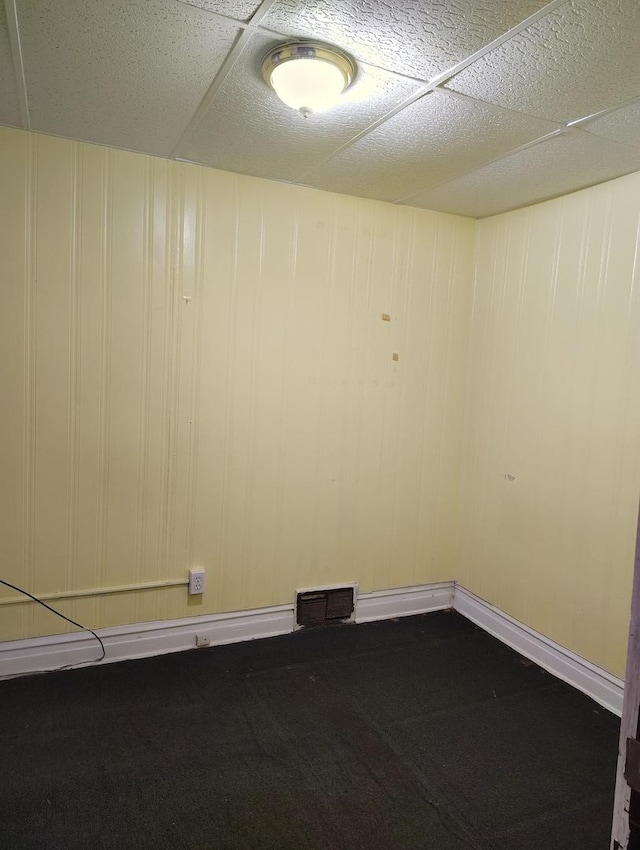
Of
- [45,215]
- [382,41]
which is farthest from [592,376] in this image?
[45,215]

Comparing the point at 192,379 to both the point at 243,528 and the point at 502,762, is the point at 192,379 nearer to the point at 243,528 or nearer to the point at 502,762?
the point at 243,528

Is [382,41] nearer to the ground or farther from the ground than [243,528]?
farther from the ground

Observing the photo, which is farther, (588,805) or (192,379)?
(192,379)

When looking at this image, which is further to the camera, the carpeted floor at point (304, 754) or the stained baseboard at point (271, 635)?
the stained baseboard at point (271, 635)

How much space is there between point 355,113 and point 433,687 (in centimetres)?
241

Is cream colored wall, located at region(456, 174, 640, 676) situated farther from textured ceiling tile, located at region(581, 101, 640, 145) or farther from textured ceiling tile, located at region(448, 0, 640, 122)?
textured ceiling tile, located at region(448, 0, 640, 122)

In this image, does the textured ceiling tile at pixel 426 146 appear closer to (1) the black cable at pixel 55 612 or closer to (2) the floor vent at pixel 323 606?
(2) the floor vent at pixel 323 606

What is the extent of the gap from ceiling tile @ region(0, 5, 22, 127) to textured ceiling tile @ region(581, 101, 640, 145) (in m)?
1.86

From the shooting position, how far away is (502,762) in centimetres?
212

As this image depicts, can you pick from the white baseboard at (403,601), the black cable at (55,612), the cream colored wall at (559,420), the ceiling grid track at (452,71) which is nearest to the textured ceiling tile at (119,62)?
the ceiling grid track at (452,71)

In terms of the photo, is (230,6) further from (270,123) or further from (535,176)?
(535,176)

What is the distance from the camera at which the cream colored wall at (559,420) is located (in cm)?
251

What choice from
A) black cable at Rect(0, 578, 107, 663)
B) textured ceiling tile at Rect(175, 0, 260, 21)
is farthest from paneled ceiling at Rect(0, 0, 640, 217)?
black cable at Rect(0, 578, 107, 663)

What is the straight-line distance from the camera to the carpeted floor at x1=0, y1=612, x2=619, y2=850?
1.77 m
